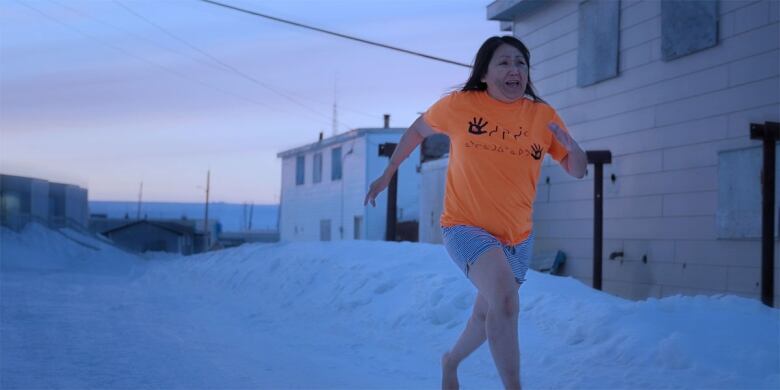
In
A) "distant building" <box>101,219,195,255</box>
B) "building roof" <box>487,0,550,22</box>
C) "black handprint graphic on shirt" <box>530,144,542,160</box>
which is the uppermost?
"building roof" <box>487,0,550,22</box>

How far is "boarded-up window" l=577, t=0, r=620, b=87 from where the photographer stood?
1242 cm

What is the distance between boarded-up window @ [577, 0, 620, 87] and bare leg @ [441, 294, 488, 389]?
880 cm

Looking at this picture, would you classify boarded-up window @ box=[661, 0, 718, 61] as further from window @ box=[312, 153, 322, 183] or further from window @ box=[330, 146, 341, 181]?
window @ box=[312, 153, 322, 183]

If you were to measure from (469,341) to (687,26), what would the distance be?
7.98m

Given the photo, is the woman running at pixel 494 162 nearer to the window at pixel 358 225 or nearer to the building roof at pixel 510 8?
the building roof at pixel 510 8

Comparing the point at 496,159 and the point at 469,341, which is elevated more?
the point at 496,159

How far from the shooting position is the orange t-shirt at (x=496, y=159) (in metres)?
4.12

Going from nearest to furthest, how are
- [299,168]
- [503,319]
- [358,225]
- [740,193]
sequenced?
1. [503,319]
2. [740,193]
3. [358,225]
4. [299,168]

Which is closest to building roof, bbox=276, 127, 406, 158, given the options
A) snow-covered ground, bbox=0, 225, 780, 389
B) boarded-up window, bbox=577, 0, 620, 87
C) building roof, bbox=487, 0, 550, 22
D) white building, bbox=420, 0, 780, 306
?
building roof, bbox=487, 0, 550, 22

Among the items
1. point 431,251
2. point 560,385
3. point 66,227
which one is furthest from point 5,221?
point 560,385

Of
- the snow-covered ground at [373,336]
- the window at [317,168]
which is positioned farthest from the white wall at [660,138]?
the window at [317,168]

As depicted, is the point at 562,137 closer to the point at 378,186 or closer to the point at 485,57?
the point at 485,57

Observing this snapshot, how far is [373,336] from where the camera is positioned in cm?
820

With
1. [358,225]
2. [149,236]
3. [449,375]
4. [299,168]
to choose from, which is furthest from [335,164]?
[449,375]
